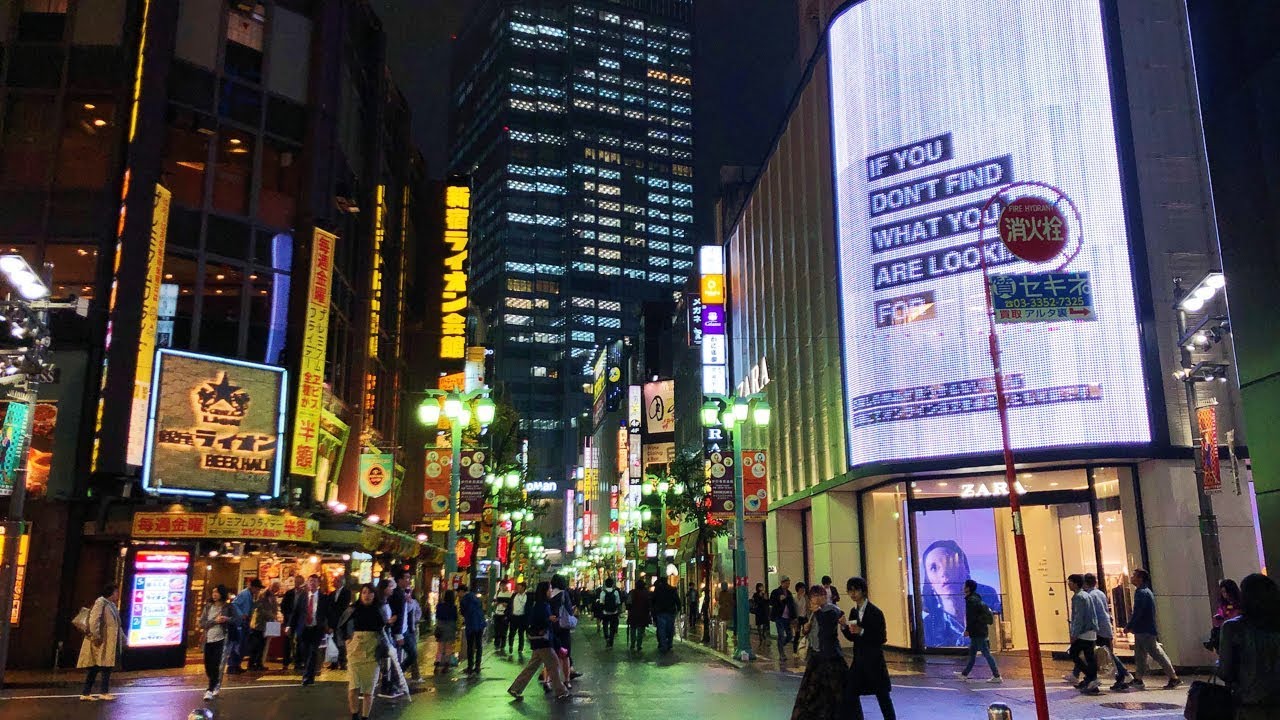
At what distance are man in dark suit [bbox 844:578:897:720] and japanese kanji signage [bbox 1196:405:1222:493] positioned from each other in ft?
34.8

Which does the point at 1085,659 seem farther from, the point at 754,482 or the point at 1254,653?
the point at 754,482

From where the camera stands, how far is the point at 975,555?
2591 cm

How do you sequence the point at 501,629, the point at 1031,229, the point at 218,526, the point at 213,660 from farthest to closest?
1. the point at 501,629
2. the point at 218,526
3. the point at 1031,229
4. the point at 213,660

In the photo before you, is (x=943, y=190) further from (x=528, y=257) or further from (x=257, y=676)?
(x=528, y=257)

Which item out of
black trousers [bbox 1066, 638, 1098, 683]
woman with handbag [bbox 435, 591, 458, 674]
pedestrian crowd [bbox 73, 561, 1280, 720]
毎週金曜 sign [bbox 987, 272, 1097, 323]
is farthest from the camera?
woman with handbag [bbox 435, 591, 458, 674]

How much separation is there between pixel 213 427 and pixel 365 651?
1337 cm

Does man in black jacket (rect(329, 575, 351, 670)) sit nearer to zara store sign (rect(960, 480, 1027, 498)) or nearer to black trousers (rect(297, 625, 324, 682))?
black trousers (rect(297, 625, 324, 682))

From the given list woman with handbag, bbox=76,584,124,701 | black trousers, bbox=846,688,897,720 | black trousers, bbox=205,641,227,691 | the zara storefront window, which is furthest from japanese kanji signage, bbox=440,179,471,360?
black trousers, bbox=846,688,897,720

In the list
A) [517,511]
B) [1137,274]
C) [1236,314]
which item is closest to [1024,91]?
[1137,274]

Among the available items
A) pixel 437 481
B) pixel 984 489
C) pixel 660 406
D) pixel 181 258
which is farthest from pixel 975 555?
pixel 660 406

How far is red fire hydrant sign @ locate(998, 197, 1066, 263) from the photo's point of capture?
52.5 feet

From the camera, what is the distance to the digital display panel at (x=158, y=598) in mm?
22109

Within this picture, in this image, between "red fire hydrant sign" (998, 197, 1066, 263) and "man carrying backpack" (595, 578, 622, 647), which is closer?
"red fire hydrant sign" (998, 197, 1066, 263)

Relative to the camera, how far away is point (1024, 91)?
23.3m
